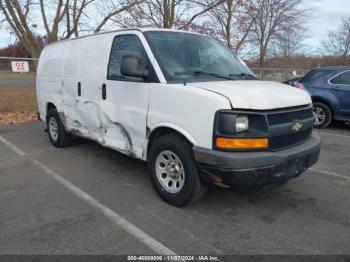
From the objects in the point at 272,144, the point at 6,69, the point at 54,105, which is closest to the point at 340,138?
the point at 272,144

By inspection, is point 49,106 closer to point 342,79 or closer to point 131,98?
point 131,98

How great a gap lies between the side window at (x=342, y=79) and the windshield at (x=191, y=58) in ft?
17.0

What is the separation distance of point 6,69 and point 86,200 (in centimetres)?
1425

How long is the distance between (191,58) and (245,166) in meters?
1.75

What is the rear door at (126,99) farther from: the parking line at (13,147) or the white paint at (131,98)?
the parking line at (13,147)

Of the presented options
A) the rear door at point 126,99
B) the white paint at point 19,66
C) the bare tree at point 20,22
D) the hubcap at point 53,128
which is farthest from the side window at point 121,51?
the bare tree at point 20,22

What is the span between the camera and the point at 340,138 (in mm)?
8023

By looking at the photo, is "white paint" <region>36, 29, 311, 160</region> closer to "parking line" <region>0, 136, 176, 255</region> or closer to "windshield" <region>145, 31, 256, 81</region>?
"windshield" <region>145, 31, 256, 81</region>

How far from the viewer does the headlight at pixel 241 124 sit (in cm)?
344

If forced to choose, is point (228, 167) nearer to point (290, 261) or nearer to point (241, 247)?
point (241, 247)

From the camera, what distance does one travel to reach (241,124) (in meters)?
3.46

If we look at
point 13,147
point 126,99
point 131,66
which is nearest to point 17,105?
point 13,147

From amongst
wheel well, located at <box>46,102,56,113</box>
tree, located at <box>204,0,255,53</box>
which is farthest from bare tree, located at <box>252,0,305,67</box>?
Answer: wheel well, located at <box>46,102,56,113</box>

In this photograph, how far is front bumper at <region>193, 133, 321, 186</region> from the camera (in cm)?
342
